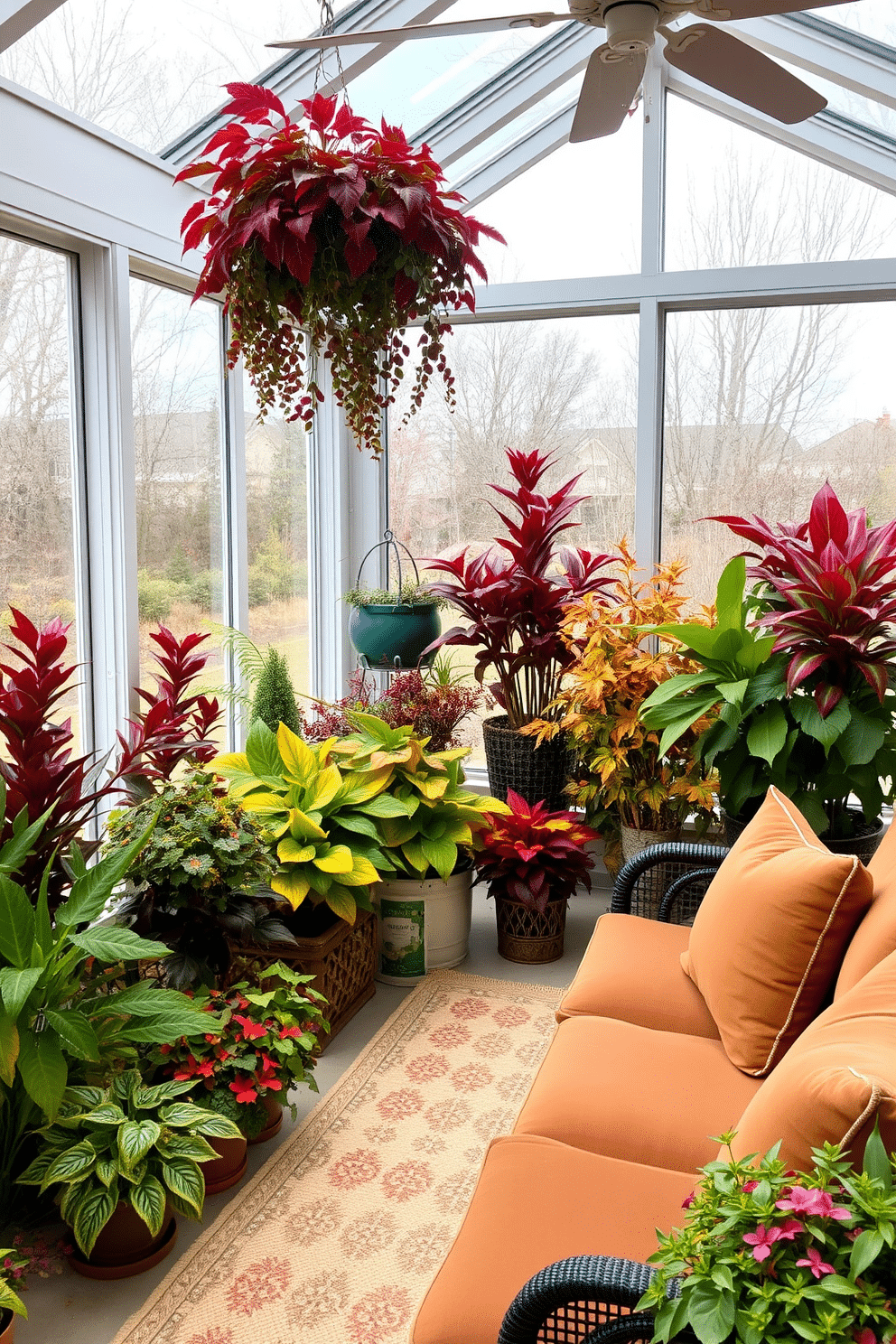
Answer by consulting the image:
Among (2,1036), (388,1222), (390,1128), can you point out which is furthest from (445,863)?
(2,1036)

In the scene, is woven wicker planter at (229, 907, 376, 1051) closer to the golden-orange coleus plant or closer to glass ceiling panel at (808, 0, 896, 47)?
the golden-orange coleus plant

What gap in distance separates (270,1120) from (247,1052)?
247 mm

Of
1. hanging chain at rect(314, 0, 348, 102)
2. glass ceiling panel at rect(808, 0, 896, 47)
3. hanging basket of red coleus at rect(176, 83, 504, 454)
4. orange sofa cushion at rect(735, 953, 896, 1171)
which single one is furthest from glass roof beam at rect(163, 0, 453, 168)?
orange sofa cushion at rect(735, 953, 896, 1171)

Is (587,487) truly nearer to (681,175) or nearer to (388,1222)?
(681,175)

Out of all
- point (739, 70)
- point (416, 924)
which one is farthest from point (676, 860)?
point (739, 70)

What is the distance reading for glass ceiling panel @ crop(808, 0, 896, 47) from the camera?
310 centimetres

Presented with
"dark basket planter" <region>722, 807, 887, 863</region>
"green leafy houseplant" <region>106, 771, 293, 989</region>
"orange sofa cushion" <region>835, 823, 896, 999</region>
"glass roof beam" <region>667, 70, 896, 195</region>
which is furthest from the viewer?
"glass roof beam" <region>667, 70, 896, 195</region>

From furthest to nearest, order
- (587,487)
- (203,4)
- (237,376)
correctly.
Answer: (587,487)
(237,376)
(203,4)

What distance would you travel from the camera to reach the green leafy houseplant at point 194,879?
7.81 feet

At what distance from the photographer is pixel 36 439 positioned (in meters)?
2.77

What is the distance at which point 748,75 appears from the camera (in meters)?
1.95

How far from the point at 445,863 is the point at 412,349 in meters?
2.38

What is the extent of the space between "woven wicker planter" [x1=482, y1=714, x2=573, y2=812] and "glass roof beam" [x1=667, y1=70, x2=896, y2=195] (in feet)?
7.29

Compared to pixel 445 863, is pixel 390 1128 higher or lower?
lower
